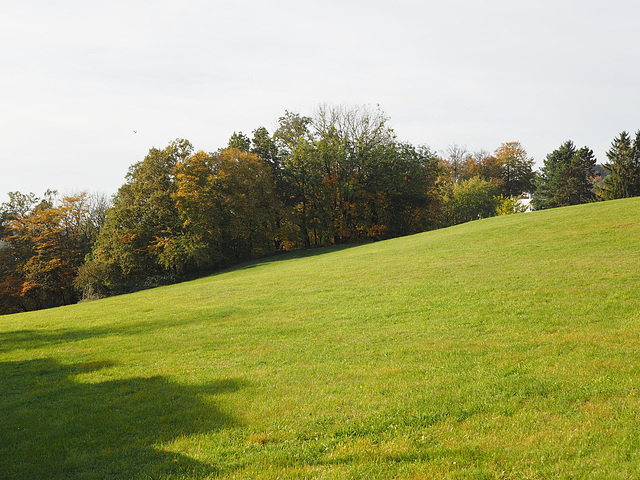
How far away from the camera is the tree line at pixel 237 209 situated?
40812 millimetres

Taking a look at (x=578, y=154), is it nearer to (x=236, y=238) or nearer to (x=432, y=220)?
(x=432, y=220)

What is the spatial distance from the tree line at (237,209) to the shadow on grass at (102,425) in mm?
30297

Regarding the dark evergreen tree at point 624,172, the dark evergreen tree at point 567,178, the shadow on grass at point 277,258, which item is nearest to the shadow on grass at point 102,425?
the shadow on grass at point 277,258

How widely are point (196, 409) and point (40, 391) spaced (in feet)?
14.4

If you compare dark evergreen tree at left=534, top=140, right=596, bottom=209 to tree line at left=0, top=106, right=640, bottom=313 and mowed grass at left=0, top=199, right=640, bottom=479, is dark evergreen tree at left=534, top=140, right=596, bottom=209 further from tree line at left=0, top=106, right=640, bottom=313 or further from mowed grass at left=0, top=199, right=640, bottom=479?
mowed grass at left=0, top=199, right=640, bottom=479

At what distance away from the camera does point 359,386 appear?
24.5ft

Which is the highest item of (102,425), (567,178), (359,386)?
(567,178)

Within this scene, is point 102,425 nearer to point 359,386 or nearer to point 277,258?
point 359,386

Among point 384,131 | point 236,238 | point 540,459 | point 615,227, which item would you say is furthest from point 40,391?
point 384,131

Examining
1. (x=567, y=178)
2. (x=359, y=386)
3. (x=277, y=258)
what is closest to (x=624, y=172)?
(x=567, y=178)

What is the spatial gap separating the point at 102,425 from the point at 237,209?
3933cm

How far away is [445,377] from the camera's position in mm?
7422

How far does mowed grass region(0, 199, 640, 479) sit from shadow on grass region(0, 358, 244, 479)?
37 mm

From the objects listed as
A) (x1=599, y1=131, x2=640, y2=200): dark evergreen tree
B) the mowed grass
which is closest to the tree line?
(x1=599, y1=131, x2=640, y2=200): dark evergreen tree
